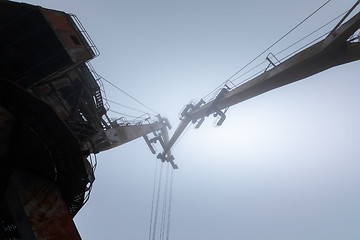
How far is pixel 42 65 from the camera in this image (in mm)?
5949

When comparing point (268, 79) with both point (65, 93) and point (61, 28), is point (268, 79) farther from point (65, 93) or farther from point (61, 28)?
point (65, 93)

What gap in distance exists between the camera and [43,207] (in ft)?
13.3

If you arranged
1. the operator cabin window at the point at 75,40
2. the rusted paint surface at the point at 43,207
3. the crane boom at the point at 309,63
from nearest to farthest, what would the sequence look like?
the rusted paint surface at the point at 43,207 < the crane boom at the point at 309,63 < the operator cabin window at the point at 75,40

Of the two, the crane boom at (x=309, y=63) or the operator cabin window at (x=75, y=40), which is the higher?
the operator cabin window at (x=75, y=40)

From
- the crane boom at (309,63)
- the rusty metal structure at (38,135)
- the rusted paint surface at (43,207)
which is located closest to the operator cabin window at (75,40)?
the rusty metal structure at (38,135)

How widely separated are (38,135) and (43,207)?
160 centimetres

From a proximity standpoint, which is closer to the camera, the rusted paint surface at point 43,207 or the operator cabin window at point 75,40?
the rusted paint surface at point 43,207

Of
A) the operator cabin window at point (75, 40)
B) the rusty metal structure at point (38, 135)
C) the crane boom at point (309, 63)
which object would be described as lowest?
the crane boom at point (309, 63)

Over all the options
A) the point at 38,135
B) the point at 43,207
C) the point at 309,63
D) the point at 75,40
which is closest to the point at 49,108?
the point at 38,135

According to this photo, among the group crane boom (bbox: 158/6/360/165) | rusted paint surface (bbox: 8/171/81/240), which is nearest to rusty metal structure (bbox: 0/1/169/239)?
rusted paint surface (bbox: 8/171/81/240)

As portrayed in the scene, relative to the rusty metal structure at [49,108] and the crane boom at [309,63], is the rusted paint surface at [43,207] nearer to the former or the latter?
the rusty metal structure at [49,108]

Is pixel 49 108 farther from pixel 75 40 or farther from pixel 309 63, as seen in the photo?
pixel 309 63

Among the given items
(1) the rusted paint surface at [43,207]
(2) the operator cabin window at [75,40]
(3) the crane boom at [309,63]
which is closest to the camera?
(1) the rusted paint surface at [43,207]

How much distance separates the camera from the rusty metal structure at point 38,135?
→ 392cm
